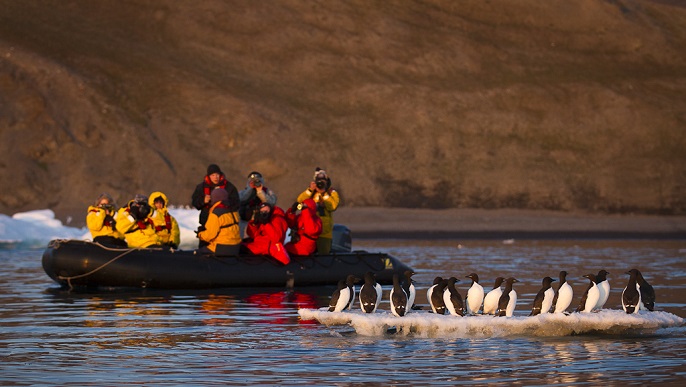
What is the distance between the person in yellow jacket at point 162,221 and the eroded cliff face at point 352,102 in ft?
108

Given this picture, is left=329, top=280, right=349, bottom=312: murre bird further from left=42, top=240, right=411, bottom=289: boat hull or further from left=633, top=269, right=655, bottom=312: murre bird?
left=42, top=240, right=411, bottom=289: boat hull

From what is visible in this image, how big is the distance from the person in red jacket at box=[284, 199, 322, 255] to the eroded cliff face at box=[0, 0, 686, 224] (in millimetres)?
33537

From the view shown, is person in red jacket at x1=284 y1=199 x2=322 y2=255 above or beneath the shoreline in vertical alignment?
beneath

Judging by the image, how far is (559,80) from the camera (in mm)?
74188

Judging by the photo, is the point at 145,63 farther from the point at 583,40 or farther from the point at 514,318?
the point at 514,318

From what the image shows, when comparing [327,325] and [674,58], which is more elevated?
[674,58]

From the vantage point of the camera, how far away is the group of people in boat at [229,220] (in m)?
22.8

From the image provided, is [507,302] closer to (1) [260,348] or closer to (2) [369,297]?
(2) [369,297]

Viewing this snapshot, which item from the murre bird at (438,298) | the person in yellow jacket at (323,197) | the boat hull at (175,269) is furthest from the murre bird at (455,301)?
the person in yellow jacket at (323,197)

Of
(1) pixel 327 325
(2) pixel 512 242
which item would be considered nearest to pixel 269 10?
(2) pixel 512 242

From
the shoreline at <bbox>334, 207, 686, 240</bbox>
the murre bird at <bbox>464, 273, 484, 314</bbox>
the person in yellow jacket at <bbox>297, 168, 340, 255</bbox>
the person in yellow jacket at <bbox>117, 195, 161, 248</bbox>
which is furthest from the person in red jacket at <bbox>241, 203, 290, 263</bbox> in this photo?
the shoreline at <bbox>334, 207, 686, 240</bbox>

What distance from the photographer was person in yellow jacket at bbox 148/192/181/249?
23.1 m

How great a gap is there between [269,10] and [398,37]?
24.2 feet

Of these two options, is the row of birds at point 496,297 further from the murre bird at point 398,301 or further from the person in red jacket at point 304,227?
the person in red jacket at point 304,227
